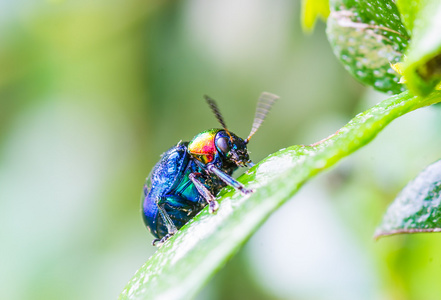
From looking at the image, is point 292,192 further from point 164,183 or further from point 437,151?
point 437,151

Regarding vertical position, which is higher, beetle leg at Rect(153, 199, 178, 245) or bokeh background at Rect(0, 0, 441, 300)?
Answer: bokeh background at Rect(0, 0, 441, 300)

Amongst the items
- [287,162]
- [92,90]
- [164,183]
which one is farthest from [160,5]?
[287,162]

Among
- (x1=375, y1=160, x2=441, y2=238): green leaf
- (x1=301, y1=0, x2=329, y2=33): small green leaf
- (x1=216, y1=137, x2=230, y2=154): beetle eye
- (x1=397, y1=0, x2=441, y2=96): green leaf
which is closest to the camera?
(x1=397, y1=0, x2=441, y2=96): green leaf

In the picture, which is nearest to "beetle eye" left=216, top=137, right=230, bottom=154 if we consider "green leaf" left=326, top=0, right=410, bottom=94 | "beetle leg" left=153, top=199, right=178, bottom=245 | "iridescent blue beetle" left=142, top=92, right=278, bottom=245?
"iridescent blue beetle" left=142, top=92, right=278, bottom=245

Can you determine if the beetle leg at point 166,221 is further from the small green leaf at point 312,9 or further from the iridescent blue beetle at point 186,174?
the small green leaf at point 312,9

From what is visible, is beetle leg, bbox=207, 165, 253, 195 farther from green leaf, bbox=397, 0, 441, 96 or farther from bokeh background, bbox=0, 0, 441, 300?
bokeh background, bbox=0, 0, 441, 300

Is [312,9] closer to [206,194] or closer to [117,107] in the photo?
[206,194]
